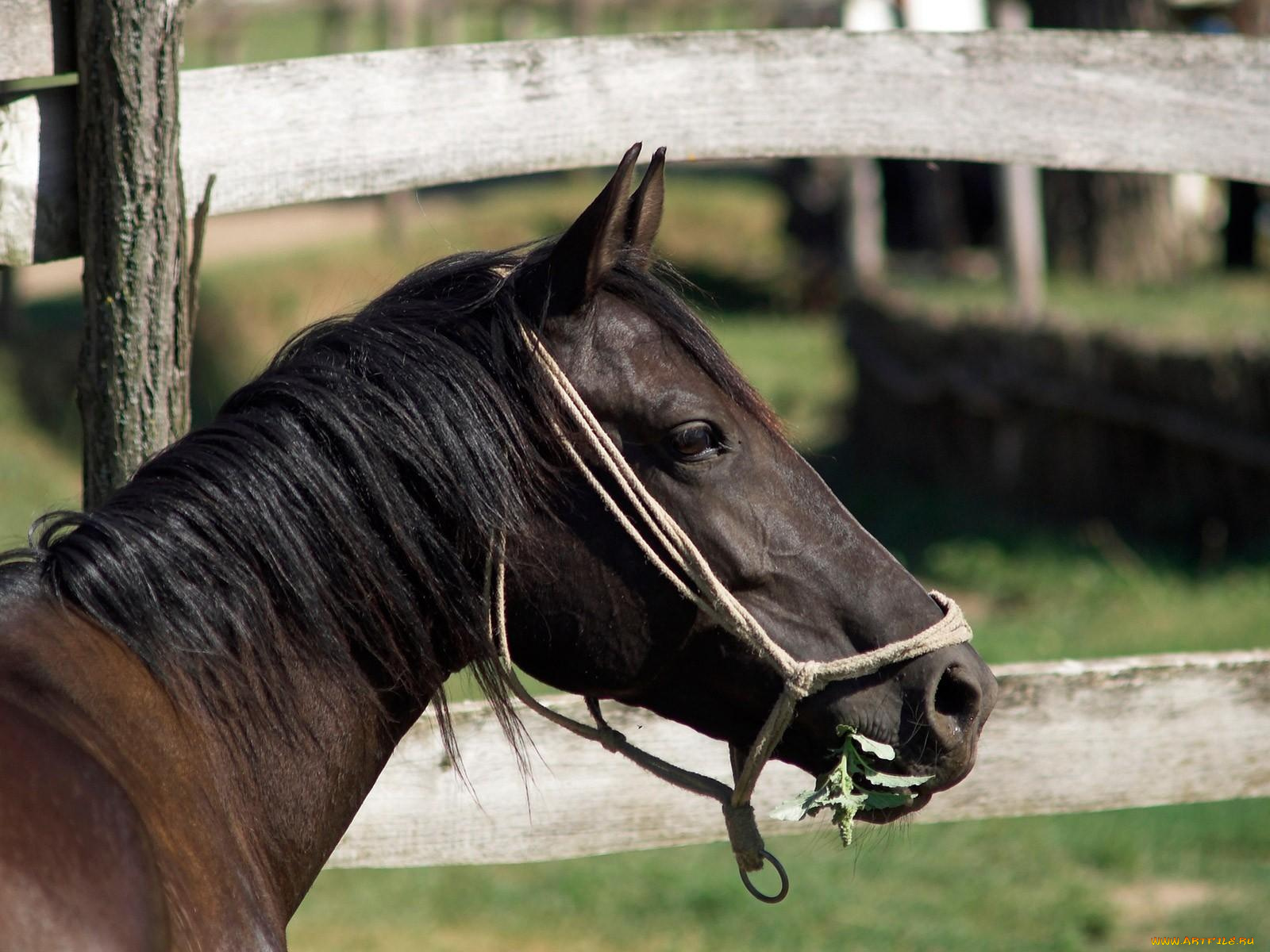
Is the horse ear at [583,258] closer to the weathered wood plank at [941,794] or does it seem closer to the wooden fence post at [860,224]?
the weathered wood plank at [941,794]

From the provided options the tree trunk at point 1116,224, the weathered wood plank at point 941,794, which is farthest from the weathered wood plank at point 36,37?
the tree trunk at point 1116,224

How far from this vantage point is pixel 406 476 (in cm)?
175

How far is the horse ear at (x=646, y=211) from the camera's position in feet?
6.01

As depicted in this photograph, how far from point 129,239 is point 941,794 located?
1669mm

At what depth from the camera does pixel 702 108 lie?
237cm

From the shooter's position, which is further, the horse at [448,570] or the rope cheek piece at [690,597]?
the rope cheek piece at [690,597]

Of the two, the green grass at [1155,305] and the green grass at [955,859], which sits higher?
the green grass at [1155,305]

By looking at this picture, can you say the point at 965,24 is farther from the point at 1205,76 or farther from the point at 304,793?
the point at 304,793

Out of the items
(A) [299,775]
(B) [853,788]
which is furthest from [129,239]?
(B) [853,788]

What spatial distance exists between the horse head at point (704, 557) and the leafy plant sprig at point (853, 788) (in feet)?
0.07

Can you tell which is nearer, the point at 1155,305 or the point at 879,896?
the point at 879,896

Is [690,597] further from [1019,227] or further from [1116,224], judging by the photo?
[1116,224]

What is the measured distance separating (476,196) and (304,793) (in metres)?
17.6

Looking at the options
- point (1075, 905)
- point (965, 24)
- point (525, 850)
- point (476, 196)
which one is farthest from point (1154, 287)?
point (476, 196)
